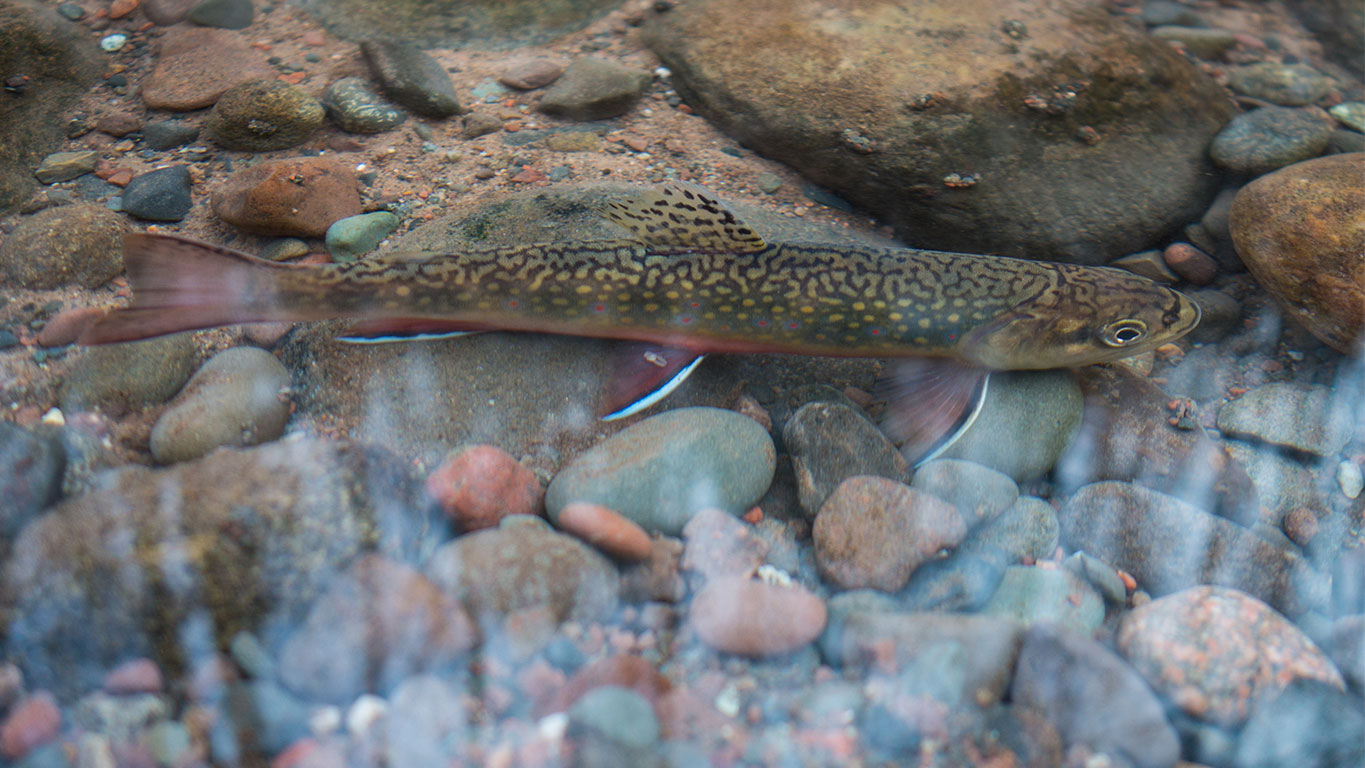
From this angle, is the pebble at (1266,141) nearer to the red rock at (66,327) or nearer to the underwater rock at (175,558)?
the underwater rock at (175,558)

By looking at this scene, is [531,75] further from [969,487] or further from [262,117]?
[969,487]

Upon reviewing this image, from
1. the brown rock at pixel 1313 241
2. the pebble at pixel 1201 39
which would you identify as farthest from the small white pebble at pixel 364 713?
the pebble at pixel 1201 39

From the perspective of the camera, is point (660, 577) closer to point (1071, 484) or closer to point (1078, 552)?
point (1078, 552)

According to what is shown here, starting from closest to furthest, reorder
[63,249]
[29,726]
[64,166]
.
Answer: [29,726]
[63,249]
[64,166]

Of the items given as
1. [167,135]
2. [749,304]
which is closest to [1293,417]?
[749,304]

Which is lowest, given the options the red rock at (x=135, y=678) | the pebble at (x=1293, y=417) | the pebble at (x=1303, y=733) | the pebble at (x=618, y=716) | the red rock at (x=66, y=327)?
the pebble at (x=1293, y=417)

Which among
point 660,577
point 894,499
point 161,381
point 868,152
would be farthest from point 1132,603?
point 161,381

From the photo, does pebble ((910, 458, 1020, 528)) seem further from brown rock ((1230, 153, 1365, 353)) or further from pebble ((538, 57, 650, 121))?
pebble ((538, 57, 650, 121))
